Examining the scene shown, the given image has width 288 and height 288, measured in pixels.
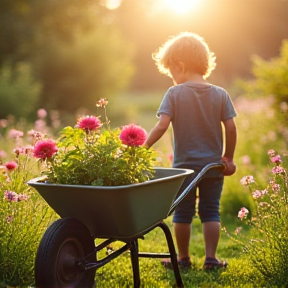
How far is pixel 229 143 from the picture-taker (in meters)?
4.20

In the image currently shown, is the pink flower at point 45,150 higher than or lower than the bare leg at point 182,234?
higher

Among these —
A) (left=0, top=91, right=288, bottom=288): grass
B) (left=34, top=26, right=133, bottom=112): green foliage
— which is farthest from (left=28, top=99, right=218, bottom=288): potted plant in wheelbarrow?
(left=34, top=26, right=133, bottom=112): green foliage

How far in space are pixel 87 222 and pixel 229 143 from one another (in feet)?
4.99

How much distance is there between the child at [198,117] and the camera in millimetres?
4109

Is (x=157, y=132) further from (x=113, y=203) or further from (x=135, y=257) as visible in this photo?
(x=113, y=203)

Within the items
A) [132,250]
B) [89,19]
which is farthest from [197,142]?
[89,19]

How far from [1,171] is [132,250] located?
4.49 ft

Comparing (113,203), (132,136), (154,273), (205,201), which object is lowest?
(154,273)

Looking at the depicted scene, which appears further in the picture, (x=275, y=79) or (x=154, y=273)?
(x=275, y=79)

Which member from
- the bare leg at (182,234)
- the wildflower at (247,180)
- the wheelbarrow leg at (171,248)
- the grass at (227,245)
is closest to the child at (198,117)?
the bare leg at (182,234)

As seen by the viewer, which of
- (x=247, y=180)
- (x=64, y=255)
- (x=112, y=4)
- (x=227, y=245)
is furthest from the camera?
(x=112, y=4)

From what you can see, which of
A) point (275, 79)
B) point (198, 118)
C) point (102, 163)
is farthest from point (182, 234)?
point (275, 79)

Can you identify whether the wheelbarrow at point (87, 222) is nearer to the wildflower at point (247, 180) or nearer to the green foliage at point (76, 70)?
the wildflower at point (247, 180)

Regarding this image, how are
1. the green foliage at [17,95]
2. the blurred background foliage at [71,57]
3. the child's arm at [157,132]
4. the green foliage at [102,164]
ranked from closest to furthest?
the green foliage at [102,164] → the child's arm at [157,132] → the green foliage at [17,95] → the blurred background foliage at [71,57]
